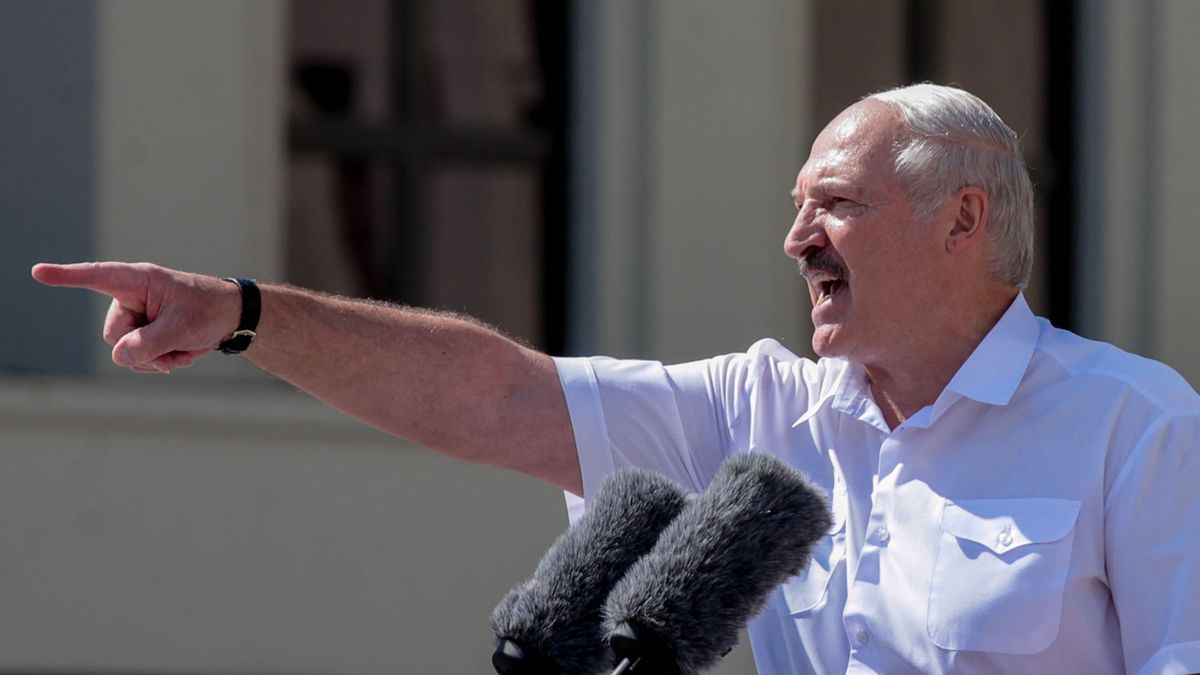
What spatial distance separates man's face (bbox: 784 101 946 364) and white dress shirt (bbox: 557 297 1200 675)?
3.8 inches

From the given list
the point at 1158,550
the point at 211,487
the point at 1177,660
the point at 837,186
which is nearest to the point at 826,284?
the point at 837,186

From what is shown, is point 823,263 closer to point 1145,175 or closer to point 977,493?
Result: point 977,493

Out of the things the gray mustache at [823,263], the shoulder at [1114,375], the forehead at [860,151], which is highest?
the forehead at [860,151]

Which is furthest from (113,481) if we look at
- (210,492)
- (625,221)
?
(625,221)

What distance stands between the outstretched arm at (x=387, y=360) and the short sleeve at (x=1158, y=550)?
2.70 ft

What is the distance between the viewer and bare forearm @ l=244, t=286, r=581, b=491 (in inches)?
118

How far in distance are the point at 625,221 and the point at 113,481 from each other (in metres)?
1.64

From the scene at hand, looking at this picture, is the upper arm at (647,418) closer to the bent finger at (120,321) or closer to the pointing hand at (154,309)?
the pointing hand at (154,309)

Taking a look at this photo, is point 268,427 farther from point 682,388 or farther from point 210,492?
point 682,388

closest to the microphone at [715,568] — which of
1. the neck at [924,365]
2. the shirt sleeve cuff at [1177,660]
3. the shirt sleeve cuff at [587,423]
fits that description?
the shirt sleeve cuff at [1177,660]

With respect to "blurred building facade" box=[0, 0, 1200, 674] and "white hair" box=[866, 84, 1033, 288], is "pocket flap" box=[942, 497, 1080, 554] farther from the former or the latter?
"blurred building facade" box=[0, 0, 1200, 674]

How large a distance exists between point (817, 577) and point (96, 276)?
1.05m

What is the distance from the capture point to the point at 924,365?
10.2ft

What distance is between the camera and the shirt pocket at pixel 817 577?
300 cm
